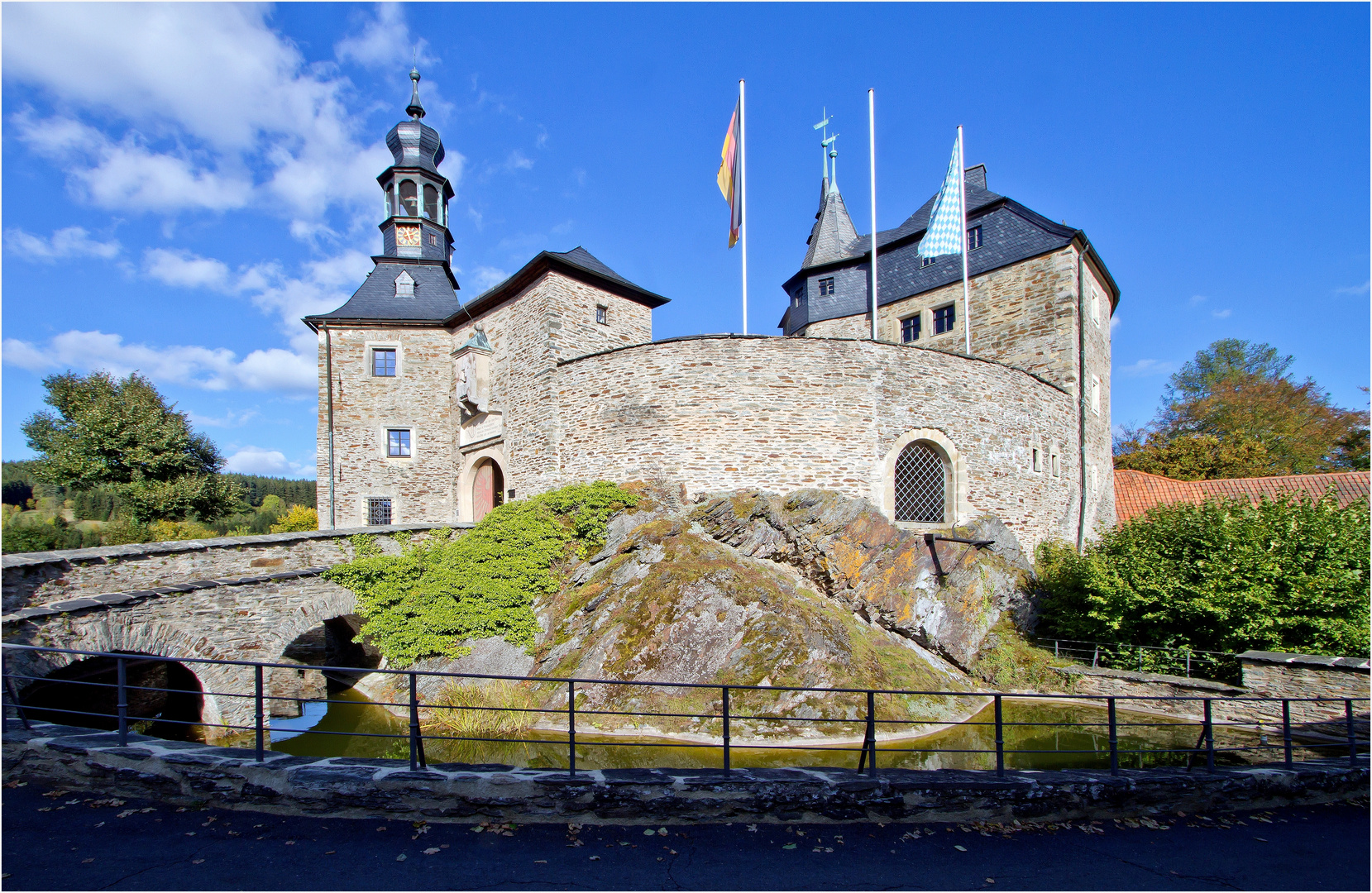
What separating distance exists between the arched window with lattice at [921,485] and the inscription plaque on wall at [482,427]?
33.9 ft

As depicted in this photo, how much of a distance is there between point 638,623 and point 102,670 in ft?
32.4

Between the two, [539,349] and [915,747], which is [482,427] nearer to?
[539,349]

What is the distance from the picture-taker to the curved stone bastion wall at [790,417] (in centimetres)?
1387

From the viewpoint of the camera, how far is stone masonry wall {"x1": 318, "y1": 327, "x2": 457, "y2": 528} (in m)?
19.0

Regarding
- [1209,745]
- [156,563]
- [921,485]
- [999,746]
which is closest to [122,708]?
[999,746]

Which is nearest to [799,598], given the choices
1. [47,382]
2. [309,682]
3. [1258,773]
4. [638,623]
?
[638,623]

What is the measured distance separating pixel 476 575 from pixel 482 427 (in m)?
6.99

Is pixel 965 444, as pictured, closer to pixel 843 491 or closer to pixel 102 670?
pixel 843 491

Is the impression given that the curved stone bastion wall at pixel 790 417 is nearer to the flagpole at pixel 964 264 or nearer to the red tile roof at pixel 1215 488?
the flagpole at pixel 964 264

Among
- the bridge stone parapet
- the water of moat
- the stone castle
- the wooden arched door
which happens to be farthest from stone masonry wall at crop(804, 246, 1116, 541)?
the bridge stone parapet

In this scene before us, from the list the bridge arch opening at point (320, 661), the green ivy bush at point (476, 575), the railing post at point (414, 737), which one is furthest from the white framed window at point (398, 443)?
the railing post at point (414, 737)

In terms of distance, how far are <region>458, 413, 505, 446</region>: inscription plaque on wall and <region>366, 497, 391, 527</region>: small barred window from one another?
2.88m

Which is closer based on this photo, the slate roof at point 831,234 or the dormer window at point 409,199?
the dormer window at point 409,199

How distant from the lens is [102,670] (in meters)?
11.7
